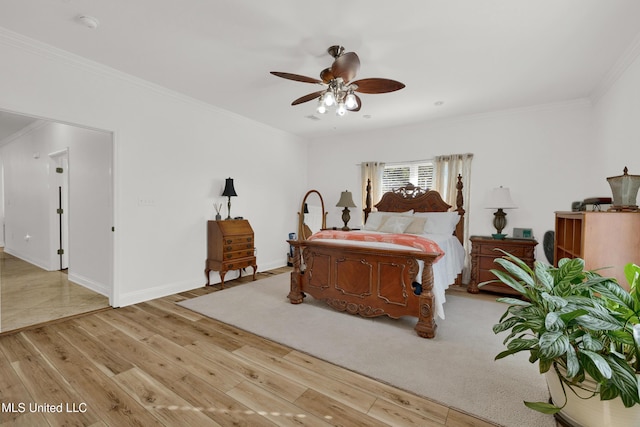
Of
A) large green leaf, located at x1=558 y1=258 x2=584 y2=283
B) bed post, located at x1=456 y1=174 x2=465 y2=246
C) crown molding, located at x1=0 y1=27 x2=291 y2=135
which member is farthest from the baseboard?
bed post, located at x1=456 y1=174 x2=465 y2=246

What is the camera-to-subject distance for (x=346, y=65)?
8.19 feet

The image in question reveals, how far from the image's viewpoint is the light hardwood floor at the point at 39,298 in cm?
318

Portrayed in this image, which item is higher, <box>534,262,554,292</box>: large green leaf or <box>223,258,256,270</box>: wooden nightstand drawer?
<box>534,262,554,292</box>: large green leaf

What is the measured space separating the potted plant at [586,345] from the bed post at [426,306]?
1526 millimetres

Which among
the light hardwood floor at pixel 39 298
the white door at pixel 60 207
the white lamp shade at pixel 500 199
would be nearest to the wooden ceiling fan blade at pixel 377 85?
the white lamp shade at pixel 500 199

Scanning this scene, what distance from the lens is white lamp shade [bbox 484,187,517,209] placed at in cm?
423

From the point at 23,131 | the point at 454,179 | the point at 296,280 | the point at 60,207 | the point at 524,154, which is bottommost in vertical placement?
the point at 296,280

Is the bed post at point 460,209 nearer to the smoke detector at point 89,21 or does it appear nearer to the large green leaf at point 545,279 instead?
the large green leaf at point 545,279

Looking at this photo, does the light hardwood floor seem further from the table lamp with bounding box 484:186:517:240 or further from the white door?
the table lamp with bounding box 484:186:517:240

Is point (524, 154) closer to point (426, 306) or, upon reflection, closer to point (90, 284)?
point (426, 306)

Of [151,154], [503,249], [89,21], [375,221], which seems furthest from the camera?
[375,221]

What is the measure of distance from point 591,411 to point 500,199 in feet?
12.2

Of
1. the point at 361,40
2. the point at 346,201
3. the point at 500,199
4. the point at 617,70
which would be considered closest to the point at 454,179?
the point at 500,199

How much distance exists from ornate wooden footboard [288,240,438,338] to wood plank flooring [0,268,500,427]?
3.22 feet
